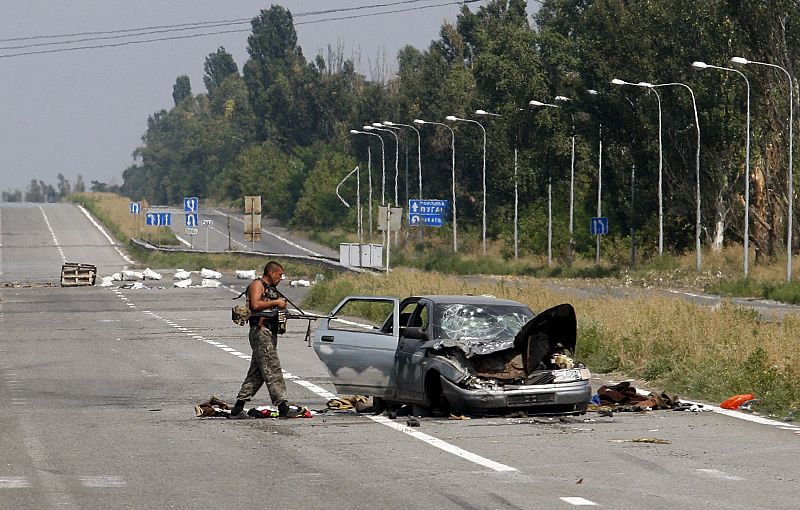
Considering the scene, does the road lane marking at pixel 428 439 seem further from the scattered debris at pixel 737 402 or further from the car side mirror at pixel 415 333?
the scattered debris at pixel 737 402

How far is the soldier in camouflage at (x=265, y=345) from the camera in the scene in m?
16.6

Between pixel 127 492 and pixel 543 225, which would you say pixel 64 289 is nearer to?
pixel 543 225

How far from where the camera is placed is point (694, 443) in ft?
45.4

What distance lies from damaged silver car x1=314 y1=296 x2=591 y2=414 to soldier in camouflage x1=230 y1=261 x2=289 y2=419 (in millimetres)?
1181

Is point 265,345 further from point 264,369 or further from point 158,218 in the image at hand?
point 158,218

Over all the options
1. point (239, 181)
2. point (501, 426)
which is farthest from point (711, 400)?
point (239, 181)

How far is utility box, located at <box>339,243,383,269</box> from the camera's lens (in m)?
51.5

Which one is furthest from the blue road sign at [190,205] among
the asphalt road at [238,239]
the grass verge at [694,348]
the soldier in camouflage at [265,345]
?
the soldier in camouflage at [265,345]

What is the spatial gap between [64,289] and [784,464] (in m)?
56.3

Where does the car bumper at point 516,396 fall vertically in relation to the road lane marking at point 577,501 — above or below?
below

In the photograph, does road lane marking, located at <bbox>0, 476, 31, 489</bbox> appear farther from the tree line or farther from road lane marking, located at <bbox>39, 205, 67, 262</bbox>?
road lane marking, located at <bbox>39, 205, 67, 262</bbox>

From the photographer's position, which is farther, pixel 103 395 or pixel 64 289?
pixel 64 289

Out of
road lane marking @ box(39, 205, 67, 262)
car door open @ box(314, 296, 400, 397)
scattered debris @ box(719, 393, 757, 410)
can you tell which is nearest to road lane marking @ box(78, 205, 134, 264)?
road lane marking @ box(39, 205, 67, 262)

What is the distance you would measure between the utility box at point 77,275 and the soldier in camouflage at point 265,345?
175 ft
